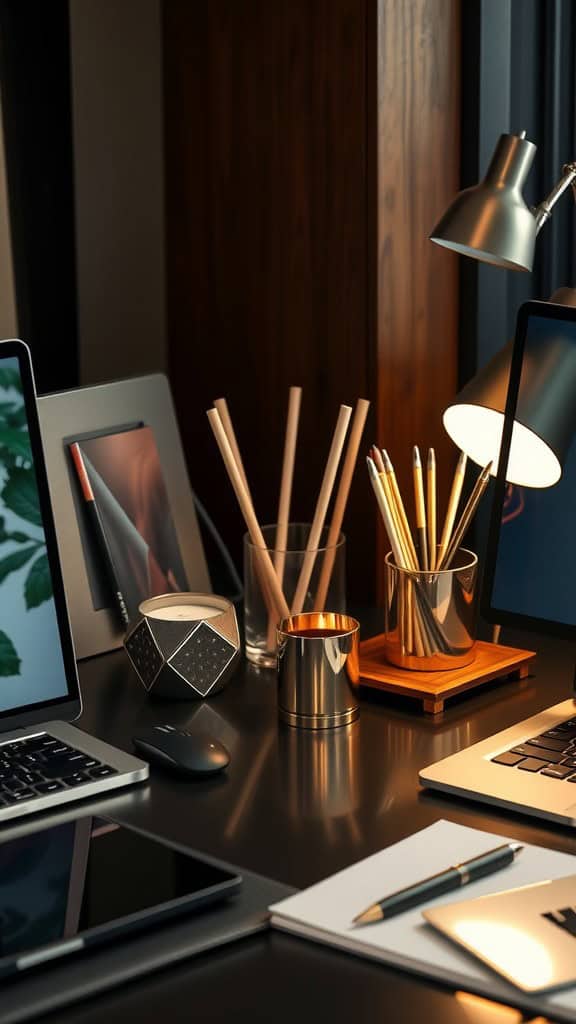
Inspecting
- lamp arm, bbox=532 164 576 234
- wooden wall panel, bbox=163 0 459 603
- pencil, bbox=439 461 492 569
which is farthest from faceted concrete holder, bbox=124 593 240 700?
lamp arm, bbox=532 164 576 234

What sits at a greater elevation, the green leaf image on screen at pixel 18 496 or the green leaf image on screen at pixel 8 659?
the green leaf image on screen at pixel 18 496

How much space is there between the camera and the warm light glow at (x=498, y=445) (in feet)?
4.22

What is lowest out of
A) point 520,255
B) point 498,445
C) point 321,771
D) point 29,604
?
point 321,771

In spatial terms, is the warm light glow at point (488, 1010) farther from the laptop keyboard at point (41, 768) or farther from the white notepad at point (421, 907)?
the laptop keyboard at point (41, 768)

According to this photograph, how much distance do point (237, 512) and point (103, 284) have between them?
0.35 meters

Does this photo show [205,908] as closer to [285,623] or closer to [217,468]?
[285,623]

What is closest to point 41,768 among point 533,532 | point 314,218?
point 533,532

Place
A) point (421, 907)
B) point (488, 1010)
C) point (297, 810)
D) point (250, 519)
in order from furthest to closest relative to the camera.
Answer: point (250, 519) < point (297, 810) < point (421, 907) < point (488, 1010)

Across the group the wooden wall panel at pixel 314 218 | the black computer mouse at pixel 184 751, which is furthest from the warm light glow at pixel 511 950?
the wooden wall panel at pixel 314 218

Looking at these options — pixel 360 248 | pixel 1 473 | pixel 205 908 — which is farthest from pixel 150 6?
pixel 205 908

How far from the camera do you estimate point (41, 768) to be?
1.18 metres

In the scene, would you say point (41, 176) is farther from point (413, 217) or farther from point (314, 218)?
point (413, 217)

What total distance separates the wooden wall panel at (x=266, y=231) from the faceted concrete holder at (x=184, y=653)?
351 millimetres

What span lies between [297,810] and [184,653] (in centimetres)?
27
